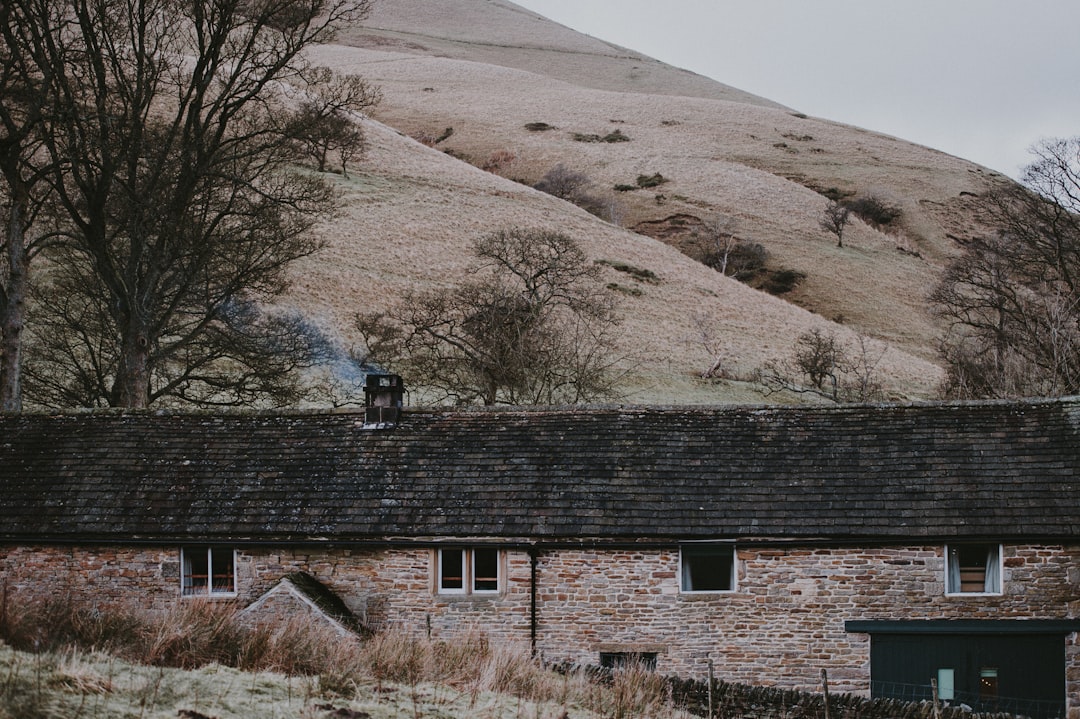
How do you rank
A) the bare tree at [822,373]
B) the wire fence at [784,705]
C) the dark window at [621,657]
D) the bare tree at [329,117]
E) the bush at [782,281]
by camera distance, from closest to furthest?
the wire fence at [784,705], the dark window at [621,657], the bare tree at [329,117], the bare tree at [822,373], the bush at [782,281]

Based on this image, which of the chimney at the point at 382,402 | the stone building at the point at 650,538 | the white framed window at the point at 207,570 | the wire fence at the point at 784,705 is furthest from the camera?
the chimney at the point at 382,402

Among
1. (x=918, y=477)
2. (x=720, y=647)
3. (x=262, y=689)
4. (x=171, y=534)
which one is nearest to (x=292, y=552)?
(x=171, y=534)

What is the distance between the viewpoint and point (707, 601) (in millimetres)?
18453

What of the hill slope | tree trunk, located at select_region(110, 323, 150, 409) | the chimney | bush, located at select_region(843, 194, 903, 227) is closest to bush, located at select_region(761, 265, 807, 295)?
the hill slope

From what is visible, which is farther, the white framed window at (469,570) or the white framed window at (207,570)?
the white framed window at (207,570)

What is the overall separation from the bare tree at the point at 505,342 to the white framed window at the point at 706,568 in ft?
54.2

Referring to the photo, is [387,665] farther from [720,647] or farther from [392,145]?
[392,145]

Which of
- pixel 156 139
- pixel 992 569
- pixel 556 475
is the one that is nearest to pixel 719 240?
pixel 156 139

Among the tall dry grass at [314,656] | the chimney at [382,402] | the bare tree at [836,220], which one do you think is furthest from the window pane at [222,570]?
the bare tree at [836,220]

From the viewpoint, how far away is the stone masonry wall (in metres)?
18.1

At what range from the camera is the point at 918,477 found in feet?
63.4

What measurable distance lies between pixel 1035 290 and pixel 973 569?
2245cm

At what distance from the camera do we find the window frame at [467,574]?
18.9 metres

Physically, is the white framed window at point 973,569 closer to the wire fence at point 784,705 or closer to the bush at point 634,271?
the wire fence at point 784,705
